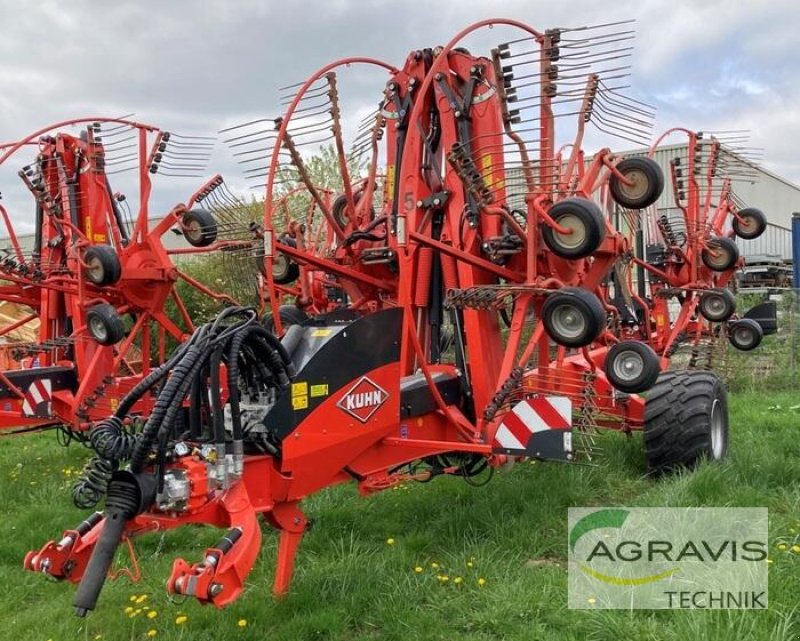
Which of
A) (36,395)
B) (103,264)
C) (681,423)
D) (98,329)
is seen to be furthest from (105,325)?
(681,423)

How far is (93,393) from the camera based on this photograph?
730 centimetres

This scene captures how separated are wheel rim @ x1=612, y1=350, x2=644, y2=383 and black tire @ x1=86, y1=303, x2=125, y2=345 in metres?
4.19

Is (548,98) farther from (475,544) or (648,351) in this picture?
(475,544)

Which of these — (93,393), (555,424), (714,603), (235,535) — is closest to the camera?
(235,535)

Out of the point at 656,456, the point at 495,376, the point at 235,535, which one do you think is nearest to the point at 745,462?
the point at 656,456

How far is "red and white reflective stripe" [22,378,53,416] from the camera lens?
7.08m

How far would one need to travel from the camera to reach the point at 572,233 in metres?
4.36

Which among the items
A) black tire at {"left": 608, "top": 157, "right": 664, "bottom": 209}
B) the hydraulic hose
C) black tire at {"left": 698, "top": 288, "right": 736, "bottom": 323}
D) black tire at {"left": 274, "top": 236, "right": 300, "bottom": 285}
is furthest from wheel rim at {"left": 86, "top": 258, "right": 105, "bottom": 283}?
black tire at {"left": 698, "top": 288, "right": 736, "bottom": 323}

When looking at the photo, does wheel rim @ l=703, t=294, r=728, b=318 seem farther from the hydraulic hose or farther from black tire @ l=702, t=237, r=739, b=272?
the hydraulic hose

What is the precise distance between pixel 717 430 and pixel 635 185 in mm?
2122

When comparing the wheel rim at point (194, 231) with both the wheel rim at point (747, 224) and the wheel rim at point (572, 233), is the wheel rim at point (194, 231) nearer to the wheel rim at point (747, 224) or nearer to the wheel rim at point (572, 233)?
the wheel rim at point (572, 233)

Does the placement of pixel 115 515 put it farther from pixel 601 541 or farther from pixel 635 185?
pixel 635 185

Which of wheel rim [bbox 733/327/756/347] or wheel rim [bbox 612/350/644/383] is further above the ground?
wheel rim [bbox 612/350/644/383]

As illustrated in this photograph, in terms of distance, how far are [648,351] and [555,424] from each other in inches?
41.4
